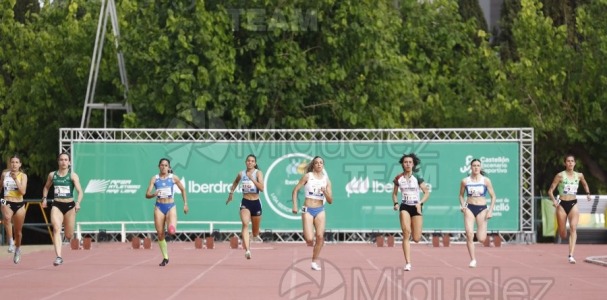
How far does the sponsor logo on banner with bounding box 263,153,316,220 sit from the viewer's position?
3703 cm

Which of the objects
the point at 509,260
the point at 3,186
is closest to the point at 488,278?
the point at 509,260

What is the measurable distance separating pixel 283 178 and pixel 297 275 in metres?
15.3

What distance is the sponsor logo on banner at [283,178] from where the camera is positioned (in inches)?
1458

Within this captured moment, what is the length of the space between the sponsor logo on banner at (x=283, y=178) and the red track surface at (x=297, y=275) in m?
4.39

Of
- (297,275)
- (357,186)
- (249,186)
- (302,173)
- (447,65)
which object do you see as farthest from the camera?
(447,65)

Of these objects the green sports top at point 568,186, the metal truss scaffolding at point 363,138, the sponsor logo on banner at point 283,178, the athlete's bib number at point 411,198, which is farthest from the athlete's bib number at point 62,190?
the sponsor logo on banner at point 283,178

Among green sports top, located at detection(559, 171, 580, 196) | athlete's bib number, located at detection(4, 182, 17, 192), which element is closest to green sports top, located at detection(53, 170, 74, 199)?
athlete's bib number, located at detection(4, 182, 17, 192)

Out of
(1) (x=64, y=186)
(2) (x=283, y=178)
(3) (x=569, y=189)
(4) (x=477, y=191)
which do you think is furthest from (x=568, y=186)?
(2) (x=283, y=178)

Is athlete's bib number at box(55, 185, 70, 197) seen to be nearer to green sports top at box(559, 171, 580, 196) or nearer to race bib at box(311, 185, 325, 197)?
race bib at box(311, 185, 325, 197)

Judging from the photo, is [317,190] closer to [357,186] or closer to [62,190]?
[62,190]

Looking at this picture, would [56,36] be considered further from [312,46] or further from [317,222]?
[317,222]

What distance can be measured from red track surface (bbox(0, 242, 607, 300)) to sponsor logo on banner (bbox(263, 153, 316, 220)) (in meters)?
4.39

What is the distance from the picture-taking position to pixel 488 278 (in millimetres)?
21281

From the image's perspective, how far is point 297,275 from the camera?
2189cm
